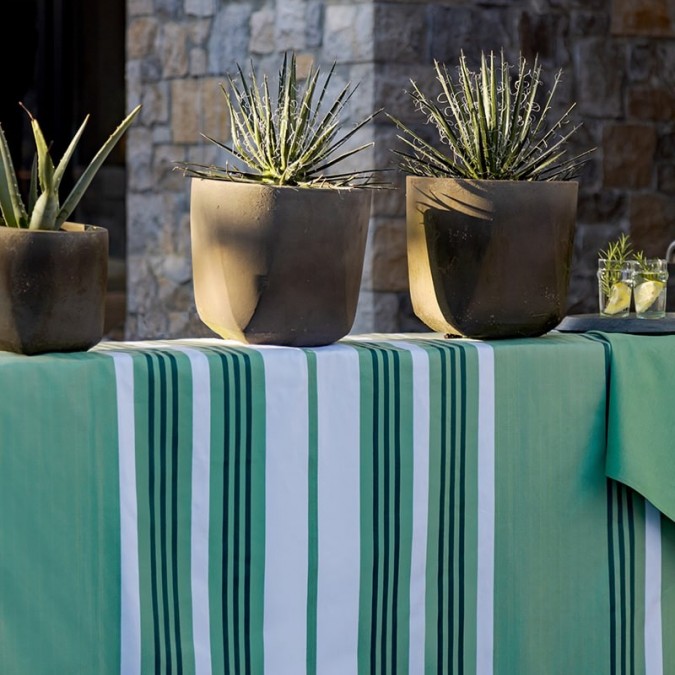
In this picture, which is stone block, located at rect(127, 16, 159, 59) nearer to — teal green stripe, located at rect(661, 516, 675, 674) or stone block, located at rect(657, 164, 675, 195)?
stone block, located at rect(657, 164, 675, 195)

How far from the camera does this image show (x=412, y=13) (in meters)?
4.04

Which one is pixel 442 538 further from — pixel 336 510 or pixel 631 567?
pixel 631 567

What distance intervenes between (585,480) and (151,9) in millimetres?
3332

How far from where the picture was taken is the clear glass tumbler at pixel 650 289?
2062 millimetres

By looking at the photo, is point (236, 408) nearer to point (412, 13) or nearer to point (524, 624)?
point (524, 624)

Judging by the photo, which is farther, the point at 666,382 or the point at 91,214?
the point at 91,214

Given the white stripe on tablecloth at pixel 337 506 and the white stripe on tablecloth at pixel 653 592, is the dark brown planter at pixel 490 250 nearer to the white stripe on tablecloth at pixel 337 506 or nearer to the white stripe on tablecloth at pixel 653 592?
the white stripe on tablecloth at pixel 337 506

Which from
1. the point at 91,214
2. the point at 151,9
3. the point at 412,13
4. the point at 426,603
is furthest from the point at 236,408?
the point at 91,214

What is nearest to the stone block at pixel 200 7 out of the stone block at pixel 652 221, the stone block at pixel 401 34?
the stone block at pixel 401 34

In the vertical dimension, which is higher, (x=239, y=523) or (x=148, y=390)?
(x=148, y=390)

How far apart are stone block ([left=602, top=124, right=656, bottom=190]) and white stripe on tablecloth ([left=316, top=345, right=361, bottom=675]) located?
2.99 m

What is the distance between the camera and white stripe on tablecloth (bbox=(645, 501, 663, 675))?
195 centimetres

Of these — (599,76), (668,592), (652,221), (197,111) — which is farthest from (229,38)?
(668,592)

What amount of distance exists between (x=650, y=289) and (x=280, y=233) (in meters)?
0.63
